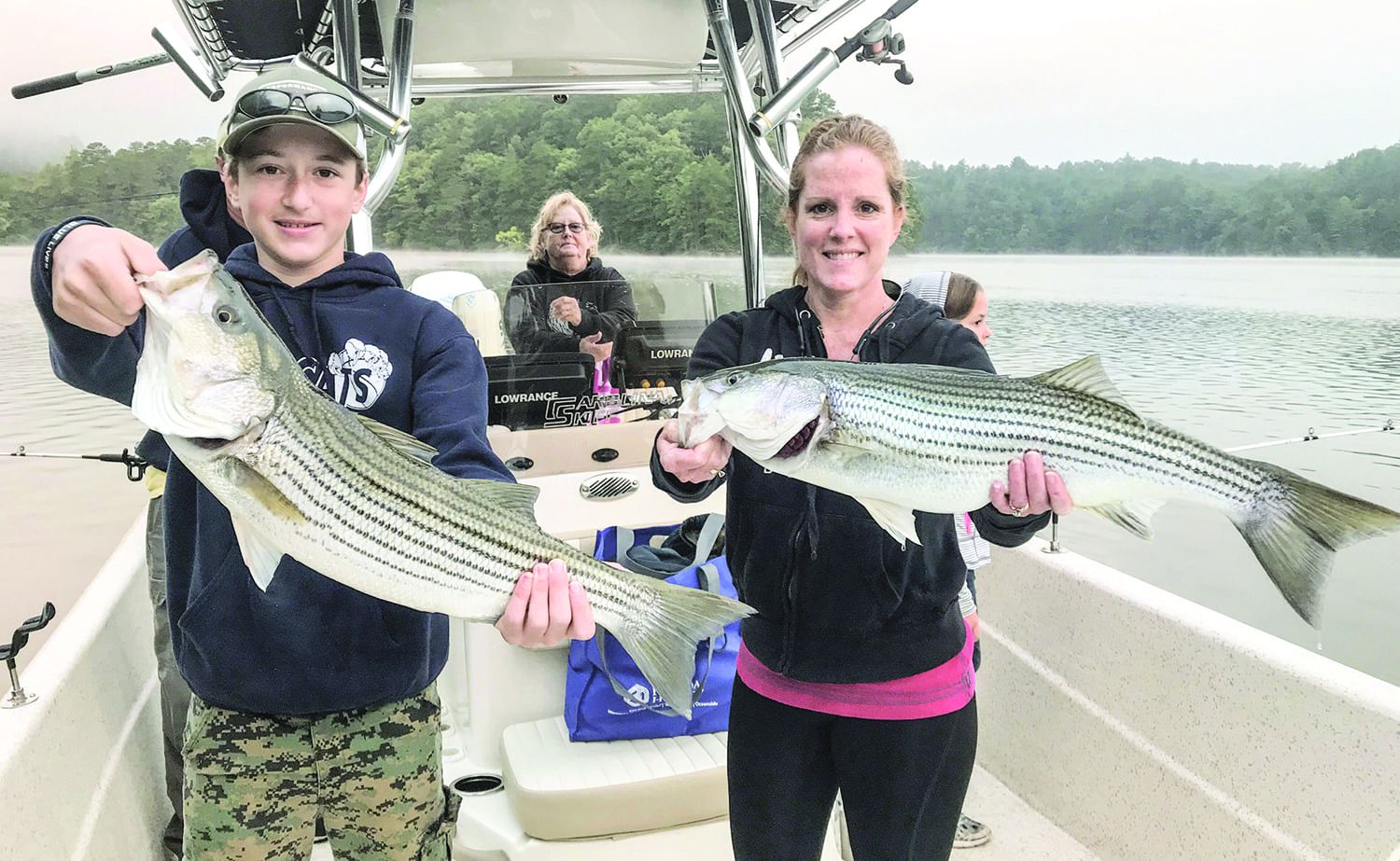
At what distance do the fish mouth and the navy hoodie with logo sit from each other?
1.90ft

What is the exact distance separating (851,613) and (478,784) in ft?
5.84

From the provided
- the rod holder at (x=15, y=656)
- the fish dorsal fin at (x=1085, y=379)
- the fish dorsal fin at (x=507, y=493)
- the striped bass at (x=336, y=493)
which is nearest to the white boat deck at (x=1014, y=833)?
the fish dorsal fin at (x=1085, y=379)

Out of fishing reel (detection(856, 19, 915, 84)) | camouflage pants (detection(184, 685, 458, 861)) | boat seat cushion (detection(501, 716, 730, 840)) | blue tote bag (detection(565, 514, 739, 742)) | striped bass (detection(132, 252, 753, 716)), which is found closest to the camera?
striped bass (detection(132, 252, 753, 716))

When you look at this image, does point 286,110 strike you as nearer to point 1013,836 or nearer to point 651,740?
point 651,740

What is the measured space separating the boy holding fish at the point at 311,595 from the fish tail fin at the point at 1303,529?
1.44m

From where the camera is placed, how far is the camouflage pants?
5.69ft

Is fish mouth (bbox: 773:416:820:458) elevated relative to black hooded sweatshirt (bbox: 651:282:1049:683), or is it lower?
elevated

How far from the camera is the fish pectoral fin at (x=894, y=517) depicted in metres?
1.61

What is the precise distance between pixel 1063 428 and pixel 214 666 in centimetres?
171

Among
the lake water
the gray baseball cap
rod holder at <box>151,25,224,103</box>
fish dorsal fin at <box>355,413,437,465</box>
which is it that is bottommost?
the lake water

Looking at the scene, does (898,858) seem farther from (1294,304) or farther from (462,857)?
(1294,304)

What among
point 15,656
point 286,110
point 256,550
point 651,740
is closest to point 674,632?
point 256,550

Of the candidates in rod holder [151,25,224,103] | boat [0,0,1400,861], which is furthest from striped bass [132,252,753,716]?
rod holder [151,25,224,103]

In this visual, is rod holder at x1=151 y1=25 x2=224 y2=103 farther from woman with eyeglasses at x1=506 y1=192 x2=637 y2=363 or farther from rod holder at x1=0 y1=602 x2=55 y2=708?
rod holder at x1=0 y1=602 x2=55 y2=708
